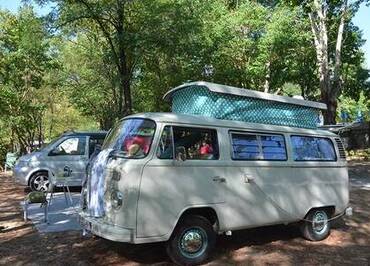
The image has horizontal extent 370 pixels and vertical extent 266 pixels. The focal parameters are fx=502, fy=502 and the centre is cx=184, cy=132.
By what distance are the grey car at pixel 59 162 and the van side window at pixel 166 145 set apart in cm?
807

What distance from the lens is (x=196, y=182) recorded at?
7.14m

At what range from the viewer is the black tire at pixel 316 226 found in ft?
28.7

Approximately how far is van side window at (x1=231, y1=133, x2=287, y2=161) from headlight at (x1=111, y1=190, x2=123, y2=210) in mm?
1957

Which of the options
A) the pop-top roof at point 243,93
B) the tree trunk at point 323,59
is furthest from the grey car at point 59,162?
the tree trunk at point 323,59

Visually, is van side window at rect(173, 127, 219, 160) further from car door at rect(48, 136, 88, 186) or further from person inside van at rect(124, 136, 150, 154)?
car door at rect(48, 136, 88, 186)

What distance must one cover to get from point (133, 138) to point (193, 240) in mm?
1684

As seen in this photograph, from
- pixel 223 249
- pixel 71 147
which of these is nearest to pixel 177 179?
pixel 223 249

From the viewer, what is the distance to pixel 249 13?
27203 mm

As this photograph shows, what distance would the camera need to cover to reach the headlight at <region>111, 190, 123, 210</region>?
663 cm

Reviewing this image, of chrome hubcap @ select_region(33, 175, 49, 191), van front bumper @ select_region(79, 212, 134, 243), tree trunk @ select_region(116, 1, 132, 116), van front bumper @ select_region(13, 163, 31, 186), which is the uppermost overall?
tree trunk @ select_region(116, 1, 132, 116)

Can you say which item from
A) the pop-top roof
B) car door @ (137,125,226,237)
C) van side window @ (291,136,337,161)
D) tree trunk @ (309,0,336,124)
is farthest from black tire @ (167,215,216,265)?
tree trunk @ (309,0,336,124)

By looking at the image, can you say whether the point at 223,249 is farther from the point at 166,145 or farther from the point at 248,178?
the point at 166,145

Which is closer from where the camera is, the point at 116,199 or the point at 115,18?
the point at 116,199

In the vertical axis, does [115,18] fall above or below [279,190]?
above
